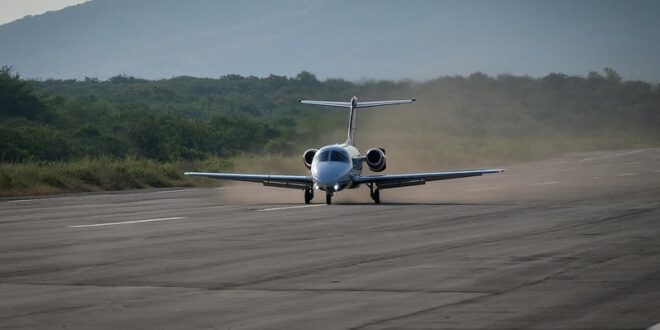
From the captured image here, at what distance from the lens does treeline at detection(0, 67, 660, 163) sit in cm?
6938

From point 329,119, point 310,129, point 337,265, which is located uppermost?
point 329,119

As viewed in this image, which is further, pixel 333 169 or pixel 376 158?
pixel 376 158

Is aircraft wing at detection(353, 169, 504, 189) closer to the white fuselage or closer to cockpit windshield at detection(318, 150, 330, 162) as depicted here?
the white fuselage

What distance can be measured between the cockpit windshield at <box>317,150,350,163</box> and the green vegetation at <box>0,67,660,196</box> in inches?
606

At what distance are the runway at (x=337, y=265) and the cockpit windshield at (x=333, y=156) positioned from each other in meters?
1.58

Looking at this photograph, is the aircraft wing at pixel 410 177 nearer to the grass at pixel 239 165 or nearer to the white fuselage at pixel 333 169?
the white fuselage at pixel 333 169

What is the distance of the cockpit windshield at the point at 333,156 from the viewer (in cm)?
3822

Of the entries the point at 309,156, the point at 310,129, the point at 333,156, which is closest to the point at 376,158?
the point at 333,156

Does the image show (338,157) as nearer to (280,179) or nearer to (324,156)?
(324,156)

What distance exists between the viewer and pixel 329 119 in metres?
61.4

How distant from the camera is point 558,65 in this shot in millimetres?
101375

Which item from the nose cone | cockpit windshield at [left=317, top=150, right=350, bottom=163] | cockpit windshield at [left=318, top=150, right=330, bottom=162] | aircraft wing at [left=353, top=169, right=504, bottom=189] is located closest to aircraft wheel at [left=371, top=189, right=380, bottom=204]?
aircraft wing at [left=353, top=169, right=504, bottom=189]

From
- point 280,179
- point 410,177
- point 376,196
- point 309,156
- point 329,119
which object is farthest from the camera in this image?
point 329,119

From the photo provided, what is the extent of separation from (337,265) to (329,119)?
41.4 meters
